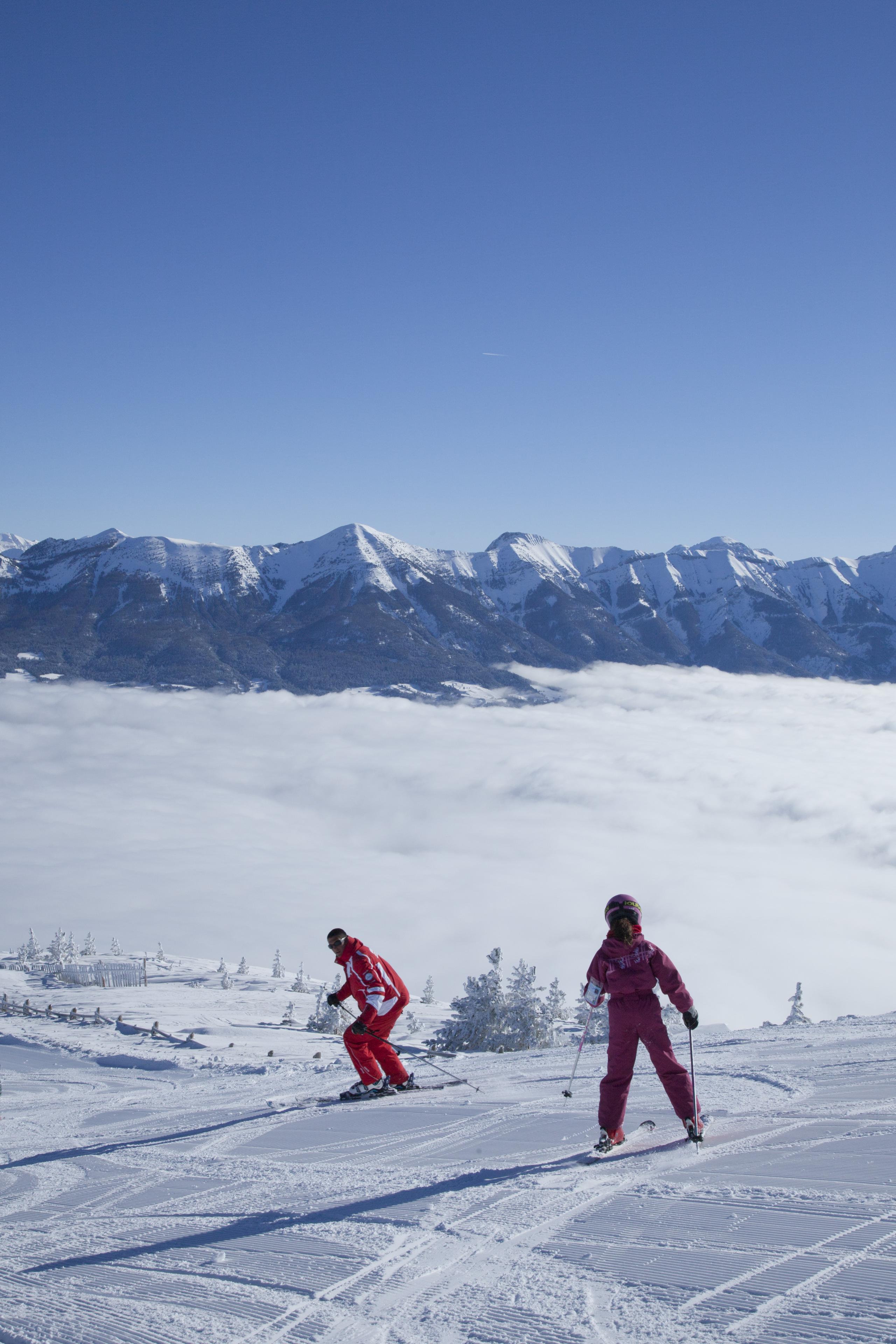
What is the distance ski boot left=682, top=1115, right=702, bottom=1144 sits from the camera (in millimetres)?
5617

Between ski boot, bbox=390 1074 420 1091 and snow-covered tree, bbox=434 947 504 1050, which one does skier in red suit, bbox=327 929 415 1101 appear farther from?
snow-covered tree, bbox=434 947 504 1050

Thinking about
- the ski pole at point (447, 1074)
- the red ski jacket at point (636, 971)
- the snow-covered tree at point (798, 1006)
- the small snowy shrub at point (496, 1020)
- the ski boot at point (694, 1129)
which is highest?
the red ski jacket at point (636, 971)

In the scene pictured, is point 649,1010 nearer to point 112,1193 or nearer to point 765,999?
point 112,1193

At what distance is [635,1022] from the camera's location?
5738 mm

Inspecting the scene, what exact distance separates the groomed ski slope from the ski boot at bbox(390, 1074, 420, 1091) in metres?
0.17

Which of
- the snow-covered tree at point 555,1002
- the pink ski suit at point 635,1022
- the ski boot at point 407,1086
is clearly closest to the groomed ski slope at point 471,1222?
the ski boot at point 407,1086

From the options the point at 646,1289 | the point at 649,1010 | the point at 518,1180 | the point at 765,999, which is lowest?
the point at 765,999

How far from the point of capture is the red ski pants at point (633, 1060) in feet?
18.6

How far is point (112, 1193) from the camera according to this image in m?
5.93

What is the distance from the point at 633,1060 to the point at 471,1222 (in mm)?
1582

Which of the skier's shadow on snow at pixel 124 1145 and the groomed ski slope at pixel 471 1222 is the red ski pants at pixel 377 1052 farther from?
the skier's shadow on snow at pixel 124 1145

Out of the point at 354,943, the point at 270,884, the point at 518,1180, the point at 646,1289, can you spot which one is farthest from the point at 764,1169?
the point at 270,884

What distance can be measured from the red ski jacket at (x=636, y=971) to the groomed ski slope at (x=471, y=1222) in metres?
0.97

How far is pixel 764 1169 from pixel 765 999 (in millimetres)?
156564
